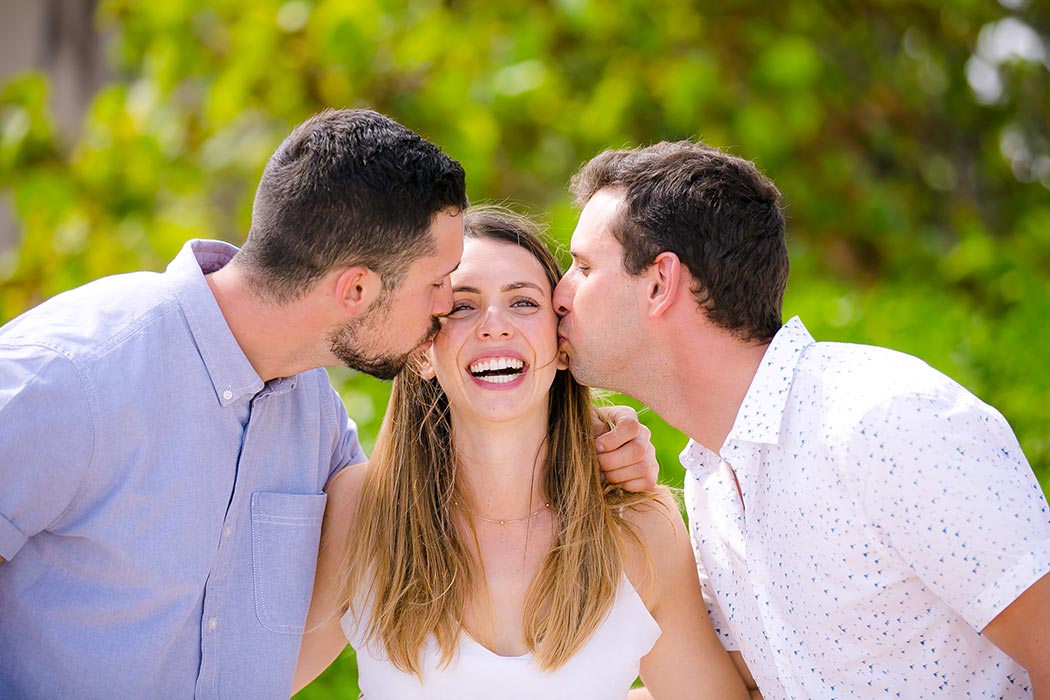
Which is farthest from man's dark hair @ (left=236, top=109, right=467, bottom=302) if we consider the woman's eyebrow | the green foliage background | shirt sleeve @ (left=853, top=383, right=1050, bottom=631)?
the green foliage background

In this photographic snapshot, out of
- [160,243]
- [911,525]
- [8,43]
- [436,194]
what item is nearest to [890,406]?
[911,525]

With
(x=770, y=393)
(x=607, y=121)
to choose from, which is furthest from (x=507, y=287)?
(x=607, y=121)

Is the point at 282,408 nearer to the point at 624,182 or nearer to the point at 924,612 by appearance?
the point at 624,182

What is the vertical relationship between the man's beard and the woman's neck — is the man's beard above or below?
above

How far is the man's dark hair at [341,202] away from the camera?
254 centimetres

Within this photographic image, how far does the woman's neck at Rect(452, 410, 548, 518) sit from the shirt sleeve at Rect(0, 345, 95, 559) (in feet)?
3.39

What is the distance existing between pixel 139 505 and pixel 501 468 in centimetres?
98

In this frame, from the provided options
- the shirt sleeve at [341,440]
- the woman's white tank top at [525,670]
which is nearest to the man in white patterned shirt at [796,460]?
the woman's white tank top at [525,670]

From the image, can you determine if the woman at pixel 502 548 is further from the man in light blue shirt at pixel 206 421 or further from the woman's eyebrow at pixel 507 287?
the man in light blue shirt at pixel 206 421

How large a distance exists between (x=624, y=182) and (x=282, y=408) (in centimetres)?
101

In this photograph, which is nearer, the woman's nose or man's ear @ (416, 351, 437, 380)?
the woman's nose

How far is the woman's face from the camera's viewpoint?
2.85m

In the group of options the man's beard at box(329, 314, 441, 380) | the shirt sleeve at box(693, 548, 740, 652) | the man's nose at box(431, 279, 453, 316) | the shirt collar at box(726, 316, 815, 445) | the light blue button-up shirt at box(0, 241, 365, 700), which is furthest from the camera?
the shirt sleeve at box(693, 548, 740, 652)

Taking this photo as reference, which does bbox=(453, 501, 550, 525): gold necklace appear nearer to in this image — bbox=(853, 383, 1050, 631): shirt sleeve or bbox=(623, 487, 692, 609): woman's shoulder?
bbox=(623, 487, 692, 609): woman's shoulder
